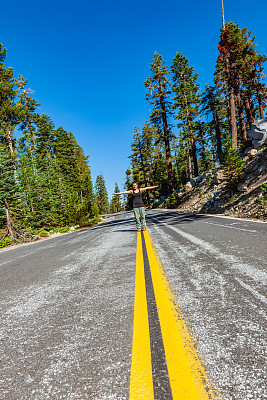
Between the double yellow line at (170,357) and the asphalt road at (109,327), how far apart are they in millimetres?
53

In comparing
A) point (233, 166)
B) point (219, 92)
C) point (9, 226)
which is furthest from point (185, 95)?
point (9, 226)

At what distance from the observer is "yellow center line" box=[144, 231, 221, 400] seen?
1.04 meters

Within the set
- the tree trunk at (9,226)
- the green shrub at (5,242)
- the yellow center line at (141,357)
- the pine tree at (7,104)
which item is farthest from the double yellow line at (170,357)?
the pine tree at (7,104)

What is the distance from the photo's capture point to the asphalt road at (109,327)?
1.17m

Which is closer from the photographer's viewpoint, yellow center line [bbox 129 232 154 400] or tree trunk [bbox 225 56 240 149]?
yellow center line [bbox 129 232 154 400]

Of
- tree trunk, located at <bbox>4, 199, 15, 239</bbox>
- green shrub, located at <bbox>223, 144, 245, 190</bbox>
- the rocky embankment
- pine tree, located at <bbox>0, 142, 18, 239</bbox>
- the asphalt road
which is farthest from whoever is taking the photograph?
green shrub, located at <bbox>223, 144, 245, 190</bbox>

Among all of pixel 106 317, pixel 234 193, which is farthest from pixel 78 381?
pixel 234 193

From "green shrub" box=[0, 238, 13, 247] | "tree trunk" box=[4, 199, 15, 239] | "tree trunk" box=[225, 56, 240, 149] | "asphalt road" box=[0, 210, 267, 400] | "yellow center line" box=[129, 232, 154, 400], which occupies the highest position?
"tree trunk" box=[225, 56, 240, 149]

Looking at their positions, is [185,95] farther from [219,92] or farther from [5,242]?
[5,242]

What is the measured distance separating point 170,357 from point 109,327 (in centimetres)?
63

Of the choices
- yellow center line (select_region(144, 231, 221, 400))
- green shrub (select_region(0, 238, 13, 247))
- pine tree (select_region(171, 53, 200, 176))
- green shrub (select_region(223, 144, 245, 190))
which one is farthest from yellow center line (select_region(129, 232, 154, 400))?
pine tree (select_region(171, 53, 200, 176))

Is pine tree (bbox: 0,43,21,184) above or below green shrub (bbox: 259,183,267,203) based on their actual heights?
above

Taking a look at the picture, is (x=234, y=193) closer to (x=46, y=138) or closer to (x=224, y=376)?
(x=224, y=376)

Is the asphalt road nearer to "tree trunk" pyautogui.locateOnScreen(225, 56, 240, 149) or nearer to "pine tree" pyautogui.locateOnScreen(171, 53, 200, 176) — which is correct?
"tree trunk" pyautogui.locateOnScreen(225, 56, 240, 149)
